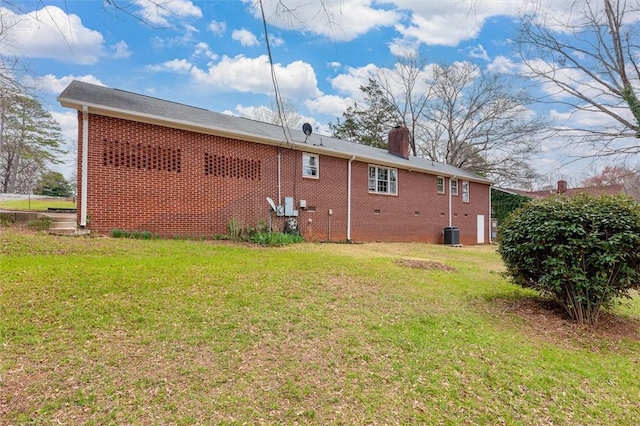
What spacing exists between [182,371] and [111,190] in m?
7.41

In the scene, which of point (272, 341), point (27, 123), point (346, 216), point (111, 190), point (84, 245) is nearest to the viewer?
point (272, 341)

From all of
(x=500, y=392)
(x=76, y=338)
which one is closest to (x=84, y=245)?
(x=76, y=338)

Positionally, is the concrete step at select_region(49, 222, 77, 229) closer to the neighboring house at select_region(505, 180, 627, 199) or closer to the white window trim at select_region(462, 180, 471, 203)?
the neighboring house at select_region(505, 180, 627, 199)

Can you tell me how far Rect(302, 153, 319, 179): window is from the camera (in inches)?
486

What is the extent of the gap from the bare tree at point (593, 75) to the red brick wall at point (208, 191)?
6.71m

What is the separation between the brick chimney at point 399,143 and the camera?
60.5 feet

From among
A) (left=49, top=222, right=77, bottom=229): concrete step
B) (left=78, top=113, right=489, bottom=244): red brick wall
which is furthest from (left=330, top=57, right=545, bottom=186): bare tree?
(left=49, top=222, right=77, bottom=229): concrete step

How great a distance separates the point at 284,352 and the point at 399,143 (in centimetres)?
1703

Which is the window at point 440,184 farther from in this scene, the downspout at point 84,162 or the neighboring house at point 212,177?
the downspout at point 84,162

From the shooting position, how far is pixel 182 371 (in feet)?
9.07

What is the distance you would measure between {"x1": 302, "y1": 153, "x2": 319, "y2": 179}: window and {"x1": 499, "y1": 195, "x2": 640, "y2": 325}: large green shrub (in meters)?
8.25

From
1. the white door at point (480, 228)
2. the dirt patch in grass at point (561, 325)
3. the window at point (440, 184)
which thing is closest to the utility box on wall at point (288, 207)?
the dirt patch in grass at point (561, 325)

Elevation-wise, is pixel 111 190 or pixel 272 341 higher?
pixel 111 190

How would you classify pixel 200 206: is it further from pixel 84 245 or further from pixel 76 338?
pixel 76 338
